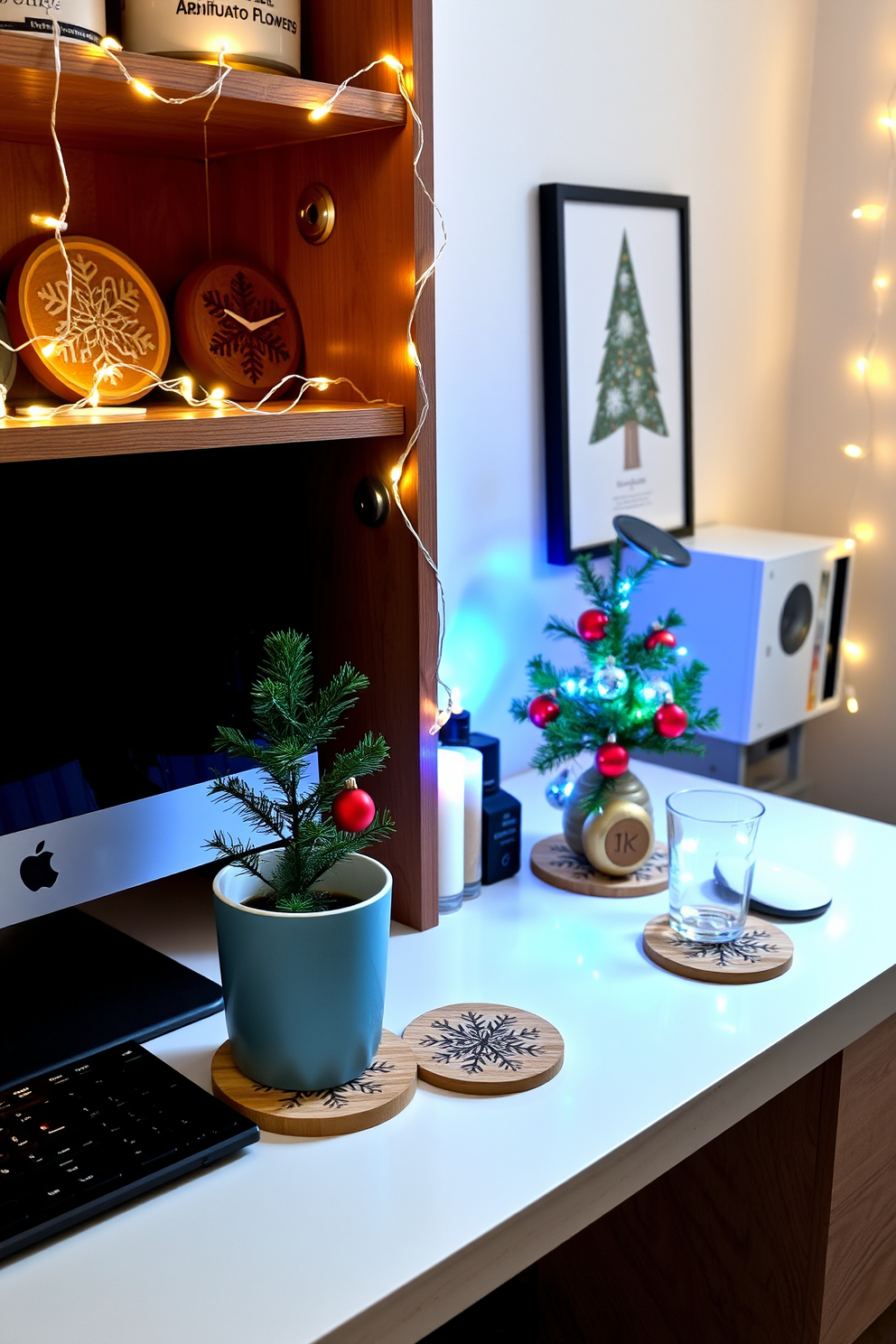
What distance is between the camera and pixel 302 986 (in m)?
0.85

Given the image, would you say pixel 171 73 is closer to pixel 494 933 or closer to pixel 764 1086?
pixel 494 933

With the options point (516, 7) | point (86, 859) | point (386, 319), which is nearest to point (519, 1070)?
point (86, 859)

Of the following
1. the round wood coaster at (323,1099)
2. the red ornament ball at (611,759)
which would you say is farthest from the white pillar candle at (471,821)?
the round wood coaster at (323,1099)

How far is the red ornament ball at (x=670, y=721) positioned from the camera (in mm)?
1264

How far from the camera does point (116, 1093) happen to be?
2.78 feet

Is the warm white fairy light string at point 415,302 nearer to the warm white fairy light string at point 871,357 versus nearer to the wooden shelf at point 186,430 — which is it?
the wooden shelf at point 186,430

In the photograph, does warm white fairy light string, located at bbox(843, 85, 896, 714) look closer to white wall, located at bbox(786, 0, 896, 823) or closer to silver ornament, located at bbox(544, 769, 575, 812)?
white wall, located at bbox(786, 0, 896, 823)

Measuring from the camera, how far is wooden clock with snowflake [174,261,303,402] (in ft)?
3.62

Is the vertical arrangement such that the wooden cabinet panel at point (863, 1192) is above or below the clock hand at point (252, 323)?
below

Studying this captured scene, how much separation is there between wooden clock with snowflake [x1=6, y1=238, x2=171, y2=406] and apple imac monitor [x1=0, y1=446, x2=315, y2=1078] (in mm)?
73

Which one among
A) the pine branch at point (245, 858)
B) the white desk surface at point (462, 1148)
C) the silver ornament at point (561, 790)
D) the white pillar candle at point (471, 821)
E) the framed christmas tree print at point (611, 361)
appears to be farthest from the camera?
the framed christmas tree print at point (611, 361)

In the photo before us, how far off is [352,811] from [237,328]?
0.50 m

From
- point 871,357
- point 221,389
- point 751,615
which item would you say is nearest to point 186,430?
point 221,389

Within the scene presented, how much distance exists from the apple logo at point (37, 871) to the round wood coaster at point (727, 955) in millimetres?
540
